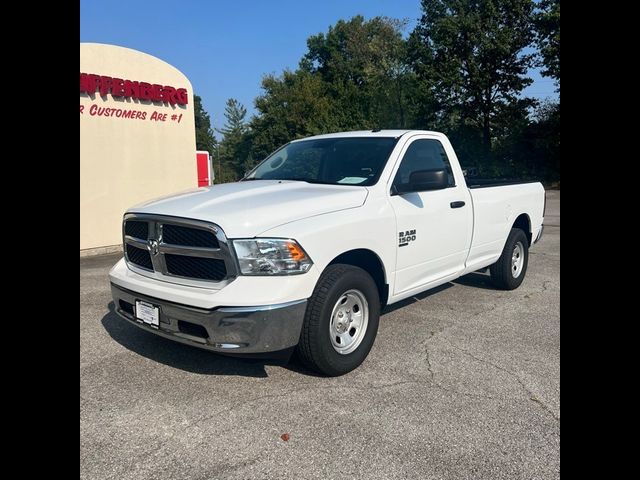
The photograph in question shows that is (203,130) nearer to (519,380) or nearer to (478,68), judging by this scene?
(478,68)

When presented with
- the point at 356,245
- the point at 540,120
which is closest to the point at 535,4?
the point at 540,120

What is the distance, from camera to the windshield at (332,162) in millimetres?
4359

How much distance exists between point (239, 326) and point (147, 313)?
85 centimetres

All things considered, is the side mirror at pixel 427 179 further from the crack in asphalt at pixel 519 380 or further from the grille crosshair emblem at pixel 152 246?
the grille crosshair emblem at pixel 152 246

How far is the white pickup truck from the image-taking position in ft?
10.4

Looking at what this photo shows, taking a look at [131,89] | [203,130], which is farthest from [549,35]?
[203,130]

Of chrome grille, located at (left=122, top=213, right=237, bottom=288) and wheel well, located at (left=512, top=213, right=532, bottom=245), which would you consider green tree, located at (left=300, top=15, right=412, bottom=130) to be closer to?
wheel well, located at (left=512, top=213, right=532, bottom=245)

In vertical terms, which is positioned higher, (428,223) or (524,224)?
(428,223)

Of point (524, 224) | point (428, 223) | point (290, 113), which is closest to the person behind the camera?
point (428, 223)

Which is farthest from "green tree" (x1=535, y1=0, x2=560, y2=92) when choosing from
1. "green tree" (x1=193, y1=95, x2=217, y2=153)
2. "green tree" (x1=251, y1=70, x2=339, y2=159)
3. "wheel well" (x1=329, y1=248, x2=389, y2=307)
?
"green tree" (x1=193, y1=95, x2=217, y2=153)

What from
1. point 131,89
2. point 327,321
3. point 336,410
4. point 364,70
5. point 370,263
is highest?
point 364,70

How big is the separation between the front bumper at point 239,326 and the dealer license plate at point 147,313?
0.12m

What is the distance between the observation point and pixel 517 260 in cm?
657
